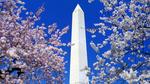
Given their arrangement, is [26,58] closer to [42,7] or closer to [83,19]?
[42,7]

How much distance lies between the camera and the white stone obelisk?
57.4 feet

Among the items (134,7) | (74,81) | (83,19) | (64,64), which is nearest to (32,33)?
(64,64)

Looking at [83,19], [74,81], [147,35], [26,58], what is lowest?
[26,58]

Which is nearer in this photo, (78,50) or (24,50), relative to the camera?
(24,50)

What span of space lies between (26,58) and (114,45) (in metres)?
2.08

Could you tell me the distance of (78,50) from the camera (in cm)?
1844

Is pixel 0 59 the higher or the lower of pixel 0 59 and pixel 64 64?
the lower

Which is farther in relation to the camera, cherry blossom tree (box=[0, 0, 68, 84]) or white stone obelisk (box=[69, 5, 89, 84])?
white stone obelisk (box=[69, 5, 89, 84])

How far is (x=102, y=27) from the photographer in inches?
356

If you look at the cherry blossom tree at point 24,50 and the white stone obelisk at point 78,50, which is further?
the white stone obelisk at point 78,50

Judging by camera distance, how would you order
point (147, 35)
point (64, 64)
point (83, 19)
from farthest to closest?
1. point (83, 19)
2. point (64, 64)
3. point (147, 35)

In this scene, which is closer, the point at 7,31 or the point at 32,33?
the point at 7,31

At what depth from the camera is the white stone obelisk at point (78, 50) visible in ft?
57.4

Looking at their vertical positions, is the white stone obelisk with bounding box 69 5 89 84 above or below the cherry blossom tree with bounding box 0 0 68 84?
above
